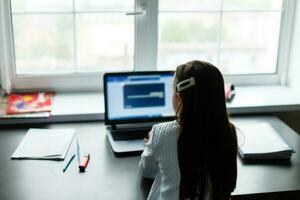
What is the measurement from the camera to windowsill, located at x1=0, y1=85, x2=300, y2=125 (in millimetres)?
2062

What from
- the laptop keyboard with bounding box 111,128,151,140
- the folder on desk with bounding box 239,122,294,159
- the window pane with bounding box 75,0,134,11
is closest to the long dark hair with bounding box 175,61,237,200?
the folder on desk with bounding box 239,122,294,159

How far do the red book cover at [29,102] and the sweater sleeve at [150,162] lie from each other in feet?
2.31

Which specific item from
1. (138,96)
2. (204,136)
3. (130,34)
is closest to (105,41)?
(130,34)

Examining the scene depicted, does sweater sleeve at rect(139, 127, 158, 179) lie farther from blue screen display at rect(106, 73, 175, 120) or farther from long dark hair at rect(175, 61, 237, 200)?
blue screen display at rect(106, 73, 175, 120)

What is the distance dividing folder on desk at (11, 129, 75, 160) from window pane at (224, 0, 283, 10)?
41.6 inches

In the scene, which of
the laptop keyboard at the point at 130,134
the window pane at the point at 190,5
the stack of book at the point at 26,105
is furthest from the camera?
the window pane at the point at 190,5

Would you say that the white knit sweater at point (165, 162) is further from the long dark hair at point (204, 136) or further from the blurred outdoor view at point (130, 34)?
the blurred outdoor view at point (130, 34)

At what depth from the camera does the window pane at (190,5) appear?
7.63 ft

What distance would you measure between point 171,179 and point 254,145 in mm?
458

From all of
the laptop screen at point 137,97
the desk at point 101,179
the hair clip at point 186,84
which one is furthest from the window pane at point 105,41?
the hair clip at point 186,84

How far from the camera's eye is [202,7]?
2.36 metres

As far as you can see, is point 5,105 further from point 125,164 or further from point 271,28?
point 271,28

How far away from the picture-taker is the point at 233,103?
2240 millimetres

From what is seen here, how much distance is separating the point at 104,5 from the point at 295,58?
1.02 meters
